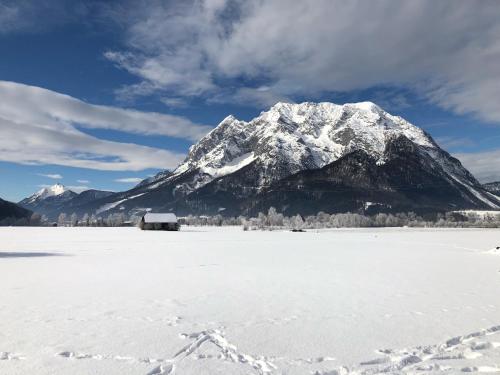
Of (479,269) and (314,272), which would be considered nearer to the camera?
(314,272)

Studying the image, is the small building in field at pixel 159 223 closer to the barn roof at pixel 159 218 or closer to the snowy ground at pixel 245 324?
the barn roof at pixel 159 218

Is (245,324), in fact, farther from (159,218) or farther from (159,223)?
(159,218)

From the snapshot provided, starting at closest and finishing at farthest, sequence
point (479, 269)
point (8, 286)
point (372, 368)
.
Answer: point (372, 368)
point (8, 286)
point (479, 269)

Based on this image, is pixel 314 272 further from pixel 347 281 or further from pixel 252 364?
pixel 252 364

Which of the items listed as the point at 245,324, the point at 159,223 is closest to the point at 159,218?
the point at 159,223

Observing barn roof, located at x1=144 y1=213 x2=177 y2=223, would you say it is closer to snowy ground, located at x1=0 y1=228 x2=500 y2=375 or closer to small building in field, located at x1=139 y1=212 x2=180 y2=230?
small building in field, located at x1=139 y1=212 x2=180 y2=230

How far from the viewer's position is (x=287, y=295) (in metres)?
17.0

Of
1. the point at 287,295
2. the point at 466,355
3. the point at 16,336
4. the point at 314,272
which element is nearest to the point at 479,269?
the point at 314,272

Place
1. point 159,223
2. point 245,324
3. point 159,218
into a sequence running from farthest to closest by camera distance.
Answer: point 159,218, point 159,223, point 245,324

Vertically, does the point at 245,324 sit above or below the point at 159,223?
below

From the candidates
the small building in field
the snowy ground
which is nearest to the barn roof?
the small building in field

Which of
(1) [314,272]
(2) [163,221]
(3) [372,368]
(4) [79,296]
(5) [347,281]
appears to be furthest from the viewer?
(2) [163,221]

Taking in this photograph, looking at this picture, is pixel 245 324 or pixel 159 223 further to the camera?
pixel 159 223

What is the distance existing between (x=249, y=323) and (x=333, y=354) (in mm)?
3338
